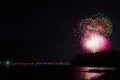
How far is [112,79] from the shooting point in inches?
2672

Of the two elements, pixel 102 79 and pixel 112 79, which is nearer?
pixel 112 79

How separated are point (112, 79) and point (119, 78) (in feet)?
8.67

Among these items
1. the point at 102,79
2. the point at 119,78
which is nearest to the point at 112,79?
the point at 119,78

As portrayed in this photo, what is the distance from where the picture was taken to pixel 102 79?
251 ft

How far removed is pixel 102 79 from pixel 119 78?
11412 mm

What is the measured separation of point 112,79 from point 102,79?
889 centimetres

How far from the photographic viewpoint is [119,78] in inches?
2581

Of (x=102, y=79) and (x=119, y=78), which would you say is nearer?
(x=119, y=78)

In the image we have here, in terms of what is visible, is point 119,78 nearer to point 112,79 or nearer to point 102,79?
point 112,79
